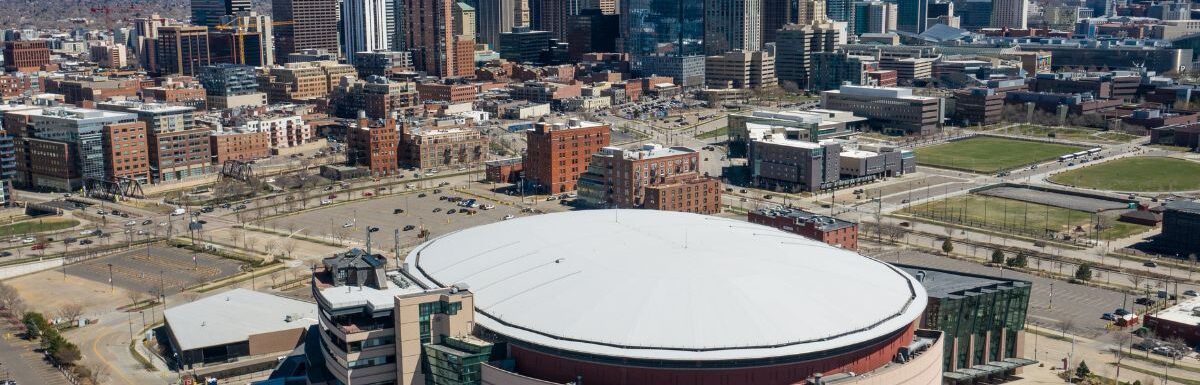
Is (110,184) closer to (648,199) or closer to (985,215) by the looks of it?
(648,199)

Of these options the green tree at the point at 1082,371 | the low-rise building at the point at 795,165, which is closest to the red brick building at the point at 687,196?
the low-rise building at the point at 795,165

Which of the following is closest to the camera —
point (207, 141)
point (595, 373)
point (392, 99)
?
point (595, 373)

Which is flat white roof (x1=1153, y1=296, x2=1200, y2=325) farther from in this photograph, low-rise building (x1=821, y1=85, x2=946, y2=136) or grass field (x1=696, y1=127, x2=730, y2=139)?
grass field (x1=696, y1=127, x2=730, y2=139)

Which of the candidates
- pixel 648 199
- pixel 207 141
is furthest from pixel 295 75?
pixel 648 199

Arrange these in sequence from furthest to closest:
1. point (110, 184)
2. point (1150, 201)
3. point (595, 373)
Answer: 1. point (110, 184)
2. point (1150, 201)
3. point (595, 373)

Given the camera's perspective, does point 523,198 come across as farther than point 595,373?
Yes

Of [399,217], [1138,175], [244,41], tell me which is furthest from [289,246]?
[244,41]
